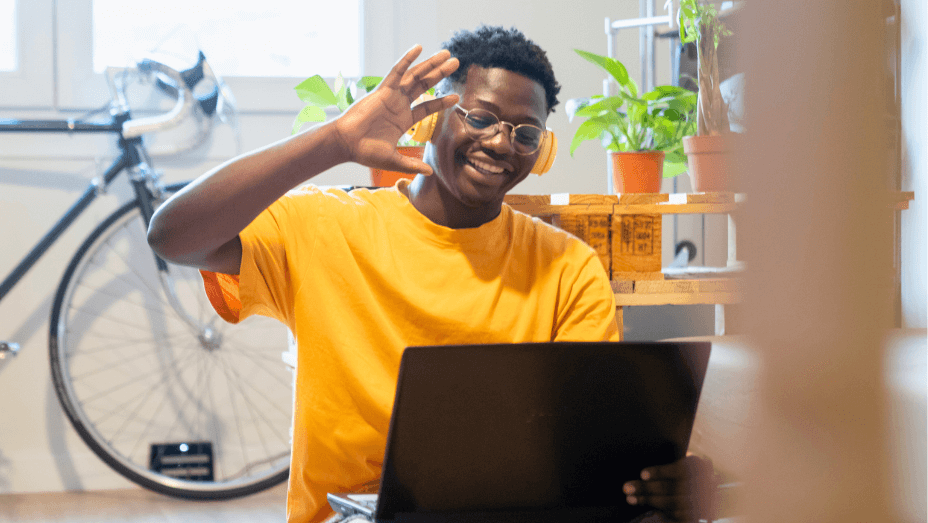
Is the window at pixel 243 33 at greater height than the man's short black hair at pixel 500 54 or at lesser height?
greater

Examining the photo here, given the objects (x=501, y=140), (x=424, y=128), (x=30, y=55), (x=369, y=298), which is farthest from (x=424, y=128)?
(x=30, y=55)

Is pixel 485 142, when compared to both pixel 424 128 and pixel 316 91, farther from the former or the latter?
pixel 316 91

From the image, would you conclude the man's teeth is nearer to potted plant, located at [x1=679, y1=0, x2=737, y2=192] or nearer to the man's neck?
the man's neck

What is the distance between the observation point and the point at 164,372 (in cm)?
218

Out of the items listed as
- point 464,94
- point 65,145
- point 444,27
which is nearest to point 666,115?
point 464,94

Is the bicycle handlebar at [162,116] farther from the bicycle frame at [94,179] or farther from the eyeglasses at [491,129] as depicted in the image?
the eyeglasses at [491,129]

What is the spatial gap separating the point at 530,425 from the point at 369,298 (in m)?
0.44

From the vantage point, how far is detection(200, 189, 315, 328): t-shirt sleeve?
98cm

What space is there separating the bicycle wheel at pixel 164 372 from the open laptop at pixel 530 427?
5.12ft

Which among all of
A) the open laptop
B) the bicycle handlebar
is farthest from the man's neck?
the bicycle handlebar

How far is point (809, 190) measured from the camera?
5.6 inches

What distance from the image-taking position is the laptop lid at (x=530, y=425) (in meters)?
0.64

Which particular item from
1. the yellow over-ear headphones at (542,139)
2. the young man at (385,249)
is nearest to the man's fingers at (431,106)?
the young man at (385,249)

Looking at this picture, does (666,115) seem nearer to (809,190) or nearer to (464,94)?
(464,94)
